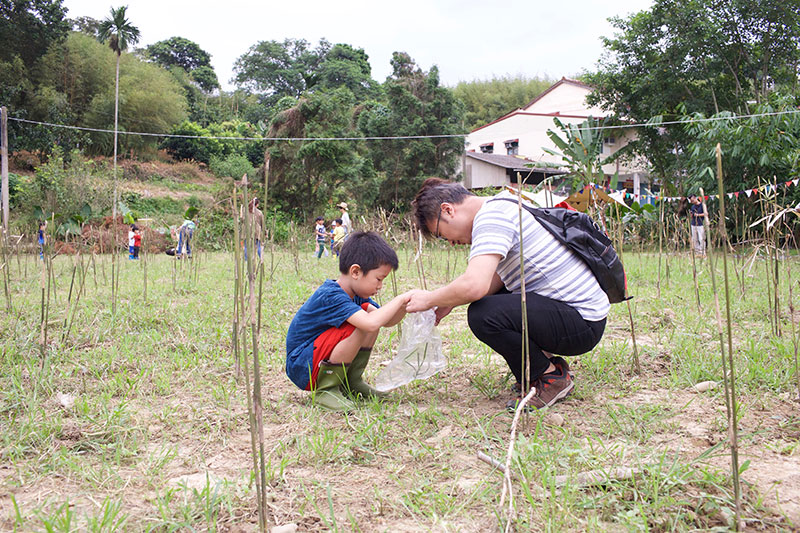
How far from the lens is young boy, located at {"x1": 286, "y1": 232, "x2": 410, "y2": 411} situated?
6.44ft

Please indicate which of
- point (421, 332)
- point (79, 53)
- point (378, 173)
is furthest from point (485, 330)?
point (79, 53)

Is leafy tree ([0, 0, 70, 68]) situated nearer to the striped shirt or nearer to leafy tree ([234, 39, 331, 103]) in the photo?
leafy tree ([234, 39, 331, 103])

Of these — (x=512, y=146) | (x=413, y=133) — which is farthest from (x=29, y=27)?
(x=512, y=146)

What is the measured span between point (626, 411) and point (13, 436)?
198cm

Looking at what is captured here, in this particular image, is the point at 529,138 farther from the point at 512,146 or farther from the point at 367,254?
the point at 367,254

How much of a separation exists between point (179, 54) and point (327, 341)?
136 feet

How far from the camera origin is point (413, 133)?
16344mm

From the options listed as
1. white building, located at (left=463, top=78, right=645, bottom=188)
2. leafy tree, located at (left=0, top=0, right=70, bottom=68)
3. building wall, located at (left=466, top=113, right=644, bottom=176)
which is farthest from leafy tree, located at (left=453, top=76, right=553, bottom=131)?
leafy tree, located at (left=0, top=0, right=70, bottom=68)

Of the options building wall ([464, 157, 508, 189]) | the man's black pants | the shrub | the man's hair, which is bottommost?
the man's black pants

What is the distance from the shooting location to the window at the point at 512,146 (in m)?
24.1

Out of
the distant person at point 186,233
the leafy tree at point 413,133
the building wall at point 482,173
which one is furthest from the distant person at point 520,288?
the building wall at point 482,173

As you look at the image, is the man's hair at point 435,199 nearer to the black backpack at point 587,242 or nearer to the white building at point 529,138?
the black backpack at point 587,242

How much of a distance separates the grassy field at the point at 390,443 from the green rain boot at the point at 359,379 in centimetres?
10

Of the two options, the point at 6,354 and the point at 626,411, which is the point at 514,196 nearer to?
the point at 626,411
